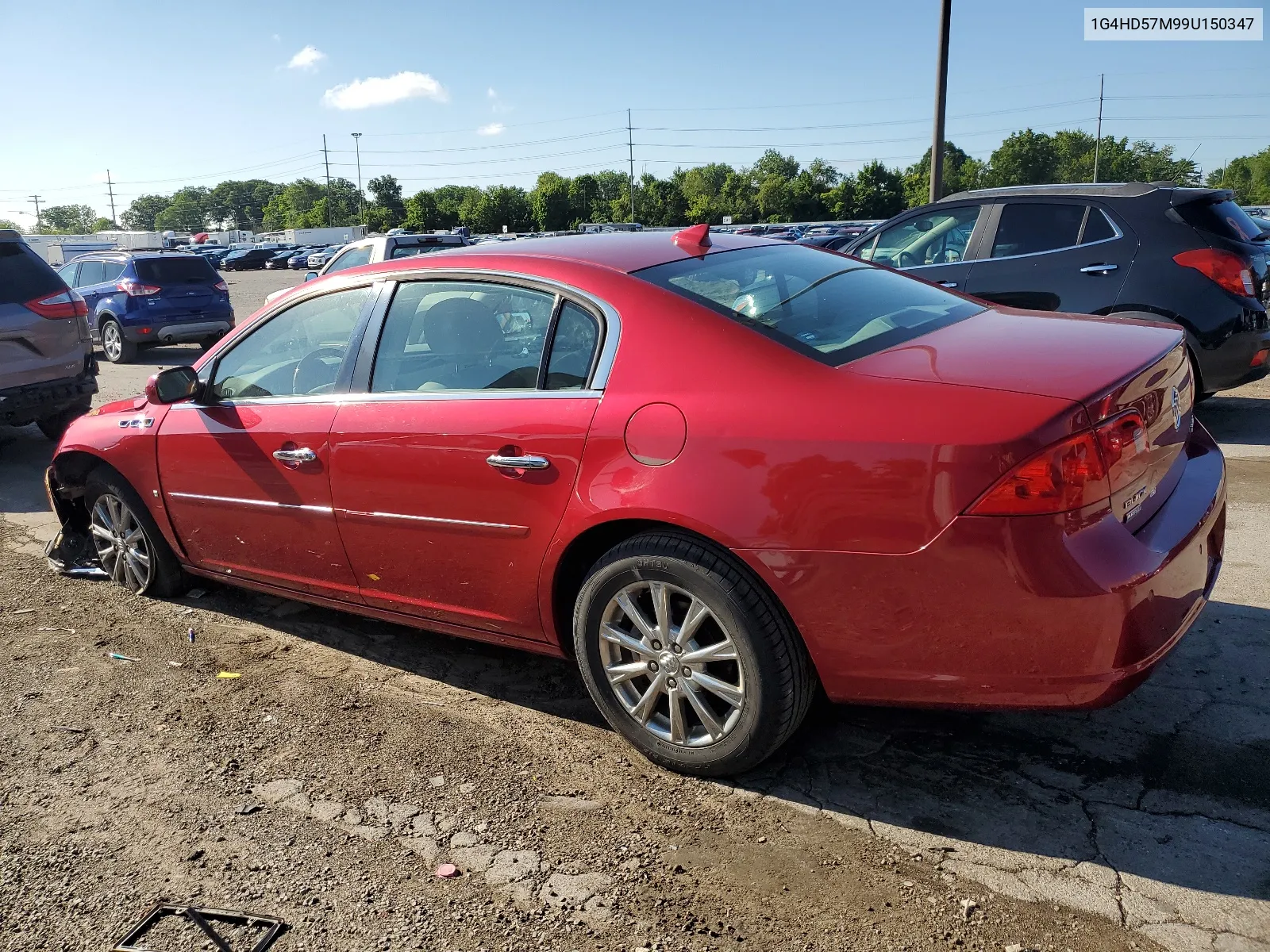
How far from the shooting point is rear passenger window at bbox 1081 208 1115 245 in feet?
22.2

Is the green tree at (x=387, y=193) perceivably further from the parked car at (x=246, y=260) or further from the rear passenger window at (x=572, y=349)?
the rear passenger window at (x=572, y=349)

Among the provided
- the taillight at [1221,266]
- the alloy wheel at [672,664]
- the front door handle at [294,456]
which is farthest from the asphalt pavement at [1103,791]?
the taillight at [1221,266]

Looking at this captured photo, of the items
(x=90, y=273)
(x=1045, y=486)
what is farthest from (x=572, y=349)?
(x=90, y=273)

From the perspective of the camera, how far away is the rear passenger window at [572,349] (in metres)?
3.14

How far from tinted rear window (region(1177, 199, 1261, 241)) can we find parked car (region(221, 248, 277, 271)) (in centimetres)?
6514

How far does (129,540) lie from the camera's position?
4.82 metres

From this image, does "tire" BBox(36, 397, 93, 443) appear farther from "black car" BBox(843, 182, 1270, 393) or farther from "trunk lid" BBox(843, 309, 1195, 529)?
"trunk lid" BBox(843, 309, 1195, 529)

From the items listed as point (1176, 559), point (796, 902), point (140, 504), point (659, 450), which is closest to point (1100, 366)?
point (1176, 559)

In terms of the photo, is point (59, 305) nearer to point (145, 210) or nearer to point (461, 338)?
point (461, 338)

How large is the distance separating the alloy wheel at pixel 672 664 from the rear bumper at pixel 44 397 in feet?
22.4

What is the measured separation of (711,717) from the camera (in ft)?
9.61

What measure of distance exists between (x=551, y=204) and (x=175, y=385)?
110605 mm

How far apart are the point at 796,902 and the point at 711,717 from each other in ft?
1.98

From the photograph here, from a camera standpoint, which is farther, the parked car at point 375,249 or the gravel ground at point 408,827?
the parked car at point 375,249
